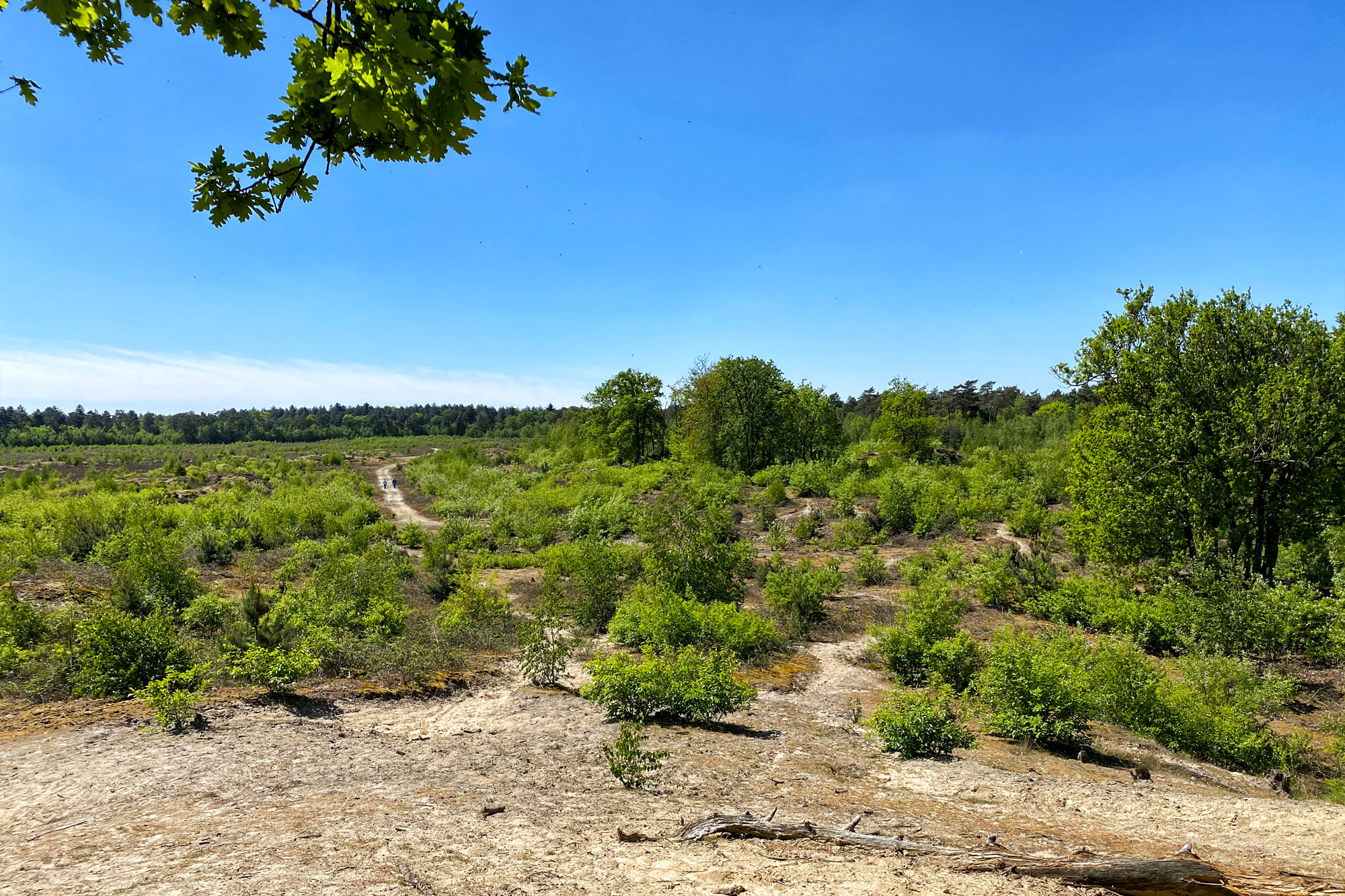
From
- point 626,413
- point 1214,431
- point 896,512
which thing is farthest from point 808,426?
point 1214,431

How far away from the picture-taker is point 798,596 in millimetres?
13844

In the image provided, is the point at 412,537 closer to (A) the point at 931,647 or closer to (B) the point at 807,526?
(B) the point at 807,526

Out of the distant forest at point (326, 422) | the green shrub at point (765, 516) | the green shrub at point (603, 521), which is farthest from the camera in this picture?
the distant forest at point (326, 422)

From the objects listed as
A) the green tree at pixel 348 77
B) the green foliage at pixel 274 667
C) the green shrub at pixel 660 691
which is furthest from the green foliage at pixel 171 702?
the green tree at pixel 348 77

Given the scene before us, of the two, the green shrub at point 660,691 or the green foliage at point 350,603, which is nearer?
the green shrub at point 660,691

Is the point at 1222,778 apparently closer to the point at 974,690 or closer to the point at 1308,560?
the point at 974,690

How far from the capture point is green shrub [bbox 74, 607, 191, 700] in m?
7.65

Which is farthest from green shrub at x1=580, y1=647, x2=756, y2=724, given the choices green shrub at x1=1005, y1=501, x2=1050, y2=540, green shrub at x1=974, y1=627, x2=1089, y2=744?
green shrub at x1=1005, y1=501, x2=1050, y2=540

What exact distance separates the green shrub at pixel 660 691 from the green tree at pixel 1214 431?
10.6 metres

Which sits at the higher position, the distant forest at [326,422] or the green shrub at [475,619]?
the distant forest at [326,422]

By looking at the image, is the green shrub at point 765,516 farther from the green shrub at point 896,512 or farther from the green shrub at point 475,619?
the green shrub at point 475,619

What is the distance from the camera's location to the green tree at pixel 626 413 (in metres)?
43.8

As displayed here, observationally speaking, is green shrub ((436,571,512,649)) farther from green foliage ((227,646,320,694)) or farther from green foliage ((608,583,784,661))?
green foliage ((227,646,320,694))

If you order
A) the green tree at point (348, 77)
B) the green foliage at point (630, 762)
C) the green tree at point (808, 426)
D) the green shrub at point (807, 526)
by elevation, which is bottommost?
the green foliage at point (630, 762)
